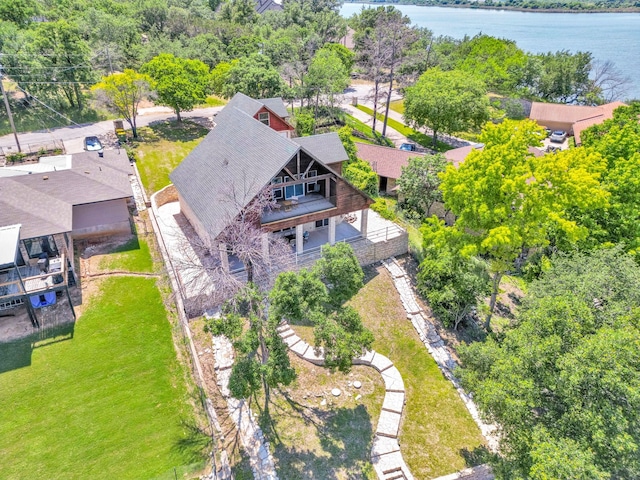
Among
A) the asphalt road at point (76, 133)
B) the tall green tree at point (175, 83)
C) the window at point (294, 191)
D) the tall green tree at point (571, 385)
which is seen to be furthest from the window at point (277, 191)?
the tall green tree at point (175, 83)

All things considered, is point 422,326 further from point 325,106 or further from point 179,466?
point 325,106

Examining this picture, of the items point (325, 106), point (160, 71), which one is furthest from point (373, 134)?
point (160, 71)

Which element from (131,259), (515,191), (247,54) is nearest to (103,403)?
(131,259)

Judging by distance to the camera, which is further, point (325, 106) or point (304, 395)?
point (325, 106)

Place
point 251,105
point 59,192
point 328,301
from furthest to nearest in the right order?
point 251,105 < point 59,192 < point 328,301

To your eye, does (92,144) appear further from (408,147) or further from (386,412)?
(386,412)

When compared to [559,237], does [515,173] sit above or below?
above

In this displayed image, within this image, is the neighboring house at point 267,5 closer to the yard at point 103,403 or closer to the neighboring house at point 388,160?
the neighboring house at point 388,160
